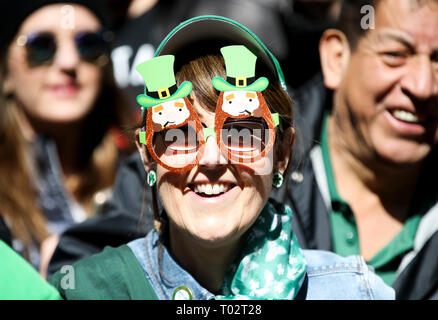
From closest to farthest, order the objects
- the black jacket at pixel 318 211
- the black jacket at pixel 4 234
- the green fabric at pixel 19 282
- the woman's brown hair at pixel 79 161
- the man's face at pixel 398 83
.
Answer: the green fabric at pixel 19 282
the black jacket at pixel 4 234
the black jacket at pixel 318 211
the man's face at pixel 398 83
the woman's brown hair at pixel 79 161

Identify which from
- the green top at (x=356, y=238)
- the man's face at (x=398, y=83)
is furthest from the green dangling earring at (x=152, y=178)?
the man's face at (x=398, y=83)

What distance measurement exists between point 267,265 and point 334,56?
1.42 m

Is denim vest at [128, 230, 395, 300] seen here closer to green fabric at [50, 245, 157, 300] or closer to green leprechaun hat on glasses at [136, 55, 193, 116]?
green fabric at [50, 245, 157, 300]

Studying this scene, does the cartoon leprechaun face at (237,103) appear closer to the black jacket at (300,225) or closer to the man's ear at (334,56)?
the black jacket at (300,225)

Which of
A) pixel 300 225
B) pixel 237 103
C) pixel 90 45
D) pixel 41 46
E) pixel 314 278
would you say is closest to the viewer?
pixel 237 103

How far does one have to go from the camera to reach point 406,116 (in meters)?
2.68

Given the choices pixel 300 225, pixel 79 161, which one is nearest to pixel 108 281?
pixel 300 225

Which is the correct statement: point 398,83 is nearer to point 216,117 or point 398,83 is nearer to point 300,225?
point 300,225

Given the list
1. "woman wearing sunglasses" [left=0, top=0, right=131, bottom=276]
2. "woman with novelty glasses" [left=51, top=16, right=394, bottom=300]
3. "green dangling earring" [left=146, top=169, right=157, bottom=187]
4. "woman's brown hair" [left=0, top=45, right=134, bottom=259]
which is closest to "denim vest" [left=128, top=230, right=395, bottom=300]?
"woman with novelty glasses" [left=51, top=16, right=394, bottom=300]

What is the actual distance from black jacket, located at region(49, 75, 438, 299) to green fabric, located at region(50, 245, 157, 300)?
1.56 ft

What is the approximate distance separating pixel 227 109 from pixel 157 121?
0.21 m

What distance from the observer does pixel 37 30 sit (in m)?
3.51

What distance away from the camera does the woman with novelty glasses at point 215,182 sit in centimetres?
180
